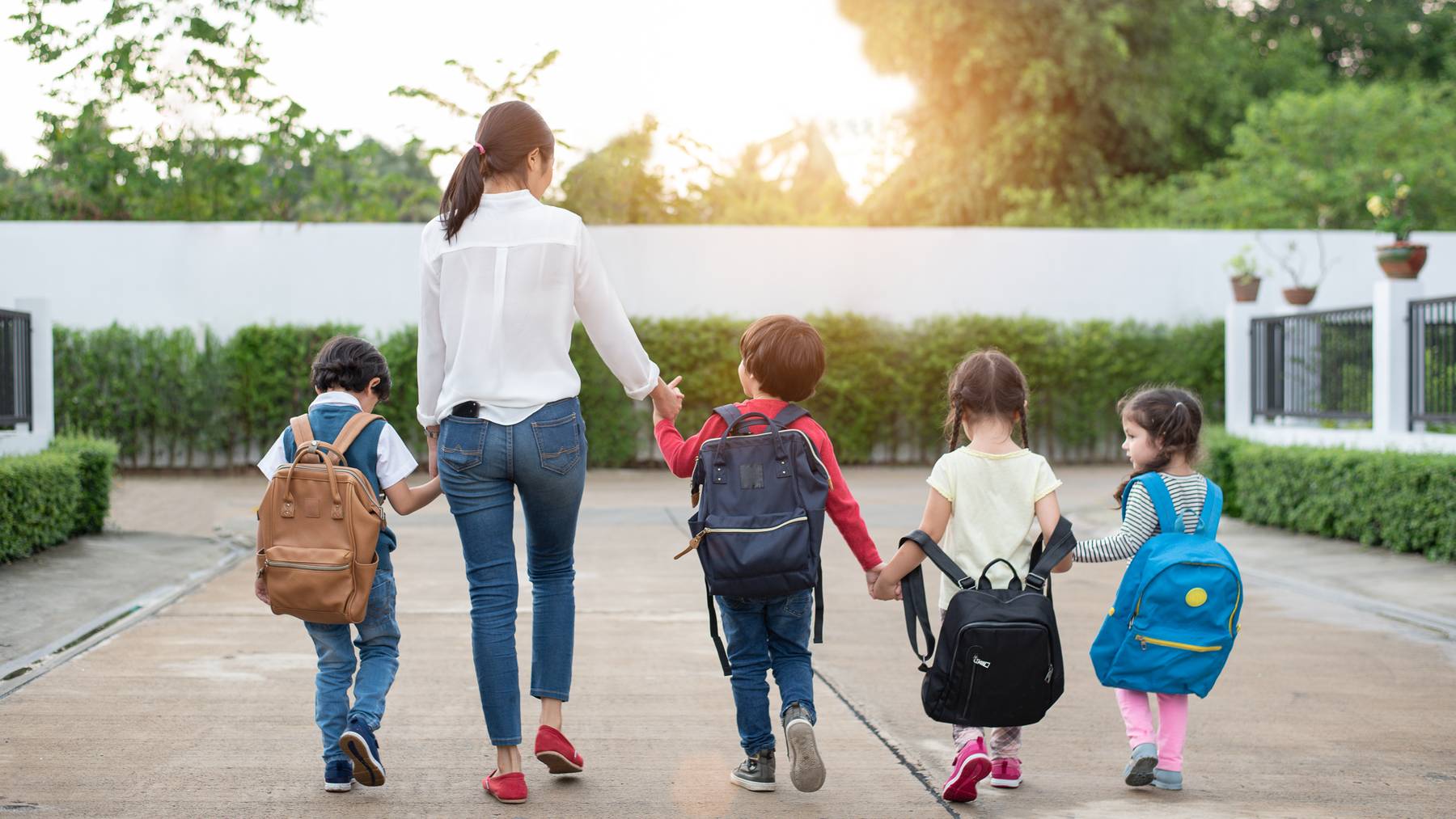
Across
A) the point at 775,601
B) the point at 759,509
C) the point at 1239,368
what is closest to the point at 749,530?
the point at 759,509

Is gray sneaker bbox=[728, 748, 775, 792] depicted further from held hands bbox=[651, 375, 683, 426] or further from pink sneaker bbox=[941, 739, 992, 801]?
Answer: held hands bbox=[651, 375, 683, 426]

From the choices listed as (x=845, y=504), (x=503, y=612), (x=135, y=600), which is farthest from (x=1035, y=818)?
(x=135, y=600)

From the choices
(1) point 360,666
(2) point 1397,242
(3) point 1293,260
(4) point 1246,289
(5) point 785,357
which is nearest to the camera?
(5) point 785,357

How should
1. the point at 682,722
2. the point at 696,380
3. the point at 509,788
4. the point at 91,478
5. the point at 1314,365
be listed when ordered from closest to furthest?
the point at 509,788 → the point at 682,722 → the point at 91,478 → the point at 1314,365 → the point at 696,380

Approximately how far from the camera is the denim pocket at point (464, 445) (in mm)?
3527

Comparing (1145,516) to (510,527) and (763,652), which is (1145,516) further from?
(510,527)

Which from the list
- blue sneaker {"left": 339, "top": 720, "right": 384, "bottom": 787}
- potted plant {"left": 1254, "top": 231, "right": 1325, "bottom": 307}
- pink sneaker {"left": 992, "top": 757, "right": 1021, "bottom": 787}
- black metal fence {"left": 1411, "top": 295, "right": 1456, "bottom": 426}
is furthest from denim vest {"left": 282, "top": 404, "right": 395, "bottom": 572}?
potted plant {"left": 1254, "top": 231, "right": 1325, "bottom": 307}

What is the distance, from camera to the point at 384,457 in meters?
3.83

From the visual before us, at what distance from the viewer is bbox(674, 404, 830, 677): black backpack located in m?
Answer: 3.50

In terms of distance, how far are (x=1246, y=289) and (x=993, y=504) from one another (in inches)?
436

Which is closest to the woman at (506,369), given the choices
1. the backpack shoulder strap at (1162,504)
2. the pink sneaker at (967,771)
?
the pink sneaker at (967,771)

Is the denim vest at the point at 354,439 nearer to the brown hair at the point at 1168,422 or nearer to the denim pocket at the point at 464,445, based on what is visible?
the denim pocket at the point at 464,445

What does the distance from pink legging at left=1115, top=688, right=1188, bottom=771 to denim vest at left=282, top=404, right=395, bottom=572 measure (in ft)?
7.11

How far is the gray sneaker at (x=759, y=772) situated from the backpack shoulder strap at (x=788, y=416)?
3.03 ft
